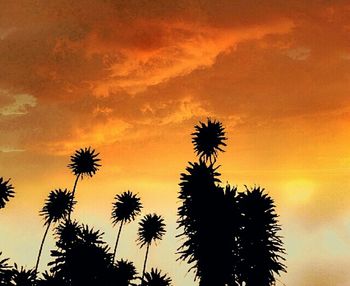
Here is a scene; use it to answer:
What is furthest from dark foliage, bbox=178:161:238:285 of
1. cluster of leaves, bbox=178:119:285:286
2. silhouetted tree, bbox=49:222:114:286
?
silhouetted tree, bbox=49:222:114:286

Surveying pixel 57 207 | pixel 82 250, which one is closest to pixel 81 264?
pixel 82 250

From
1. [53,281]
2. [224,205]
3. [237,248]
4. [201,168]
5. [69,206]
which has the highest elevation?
[69,206]

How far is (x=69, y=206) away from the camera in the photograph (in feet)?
228

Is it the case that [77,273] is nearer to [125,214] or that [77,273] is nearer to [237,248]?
[237,248]

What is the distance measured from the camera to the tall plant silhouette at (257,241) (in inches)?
1503

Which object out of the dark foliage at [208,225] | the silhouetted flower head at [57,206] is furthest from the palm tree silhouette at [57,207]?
the dark foliage at [208,225]

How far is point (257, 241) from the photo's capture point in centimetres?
3934

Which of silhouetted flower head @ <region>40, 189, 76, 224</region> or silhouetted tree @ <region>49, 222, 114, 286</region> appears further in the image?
silhouetted flower head @ <region>40, 189, 76, 224</region>

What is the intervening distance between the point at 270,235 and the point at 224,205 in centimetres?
580

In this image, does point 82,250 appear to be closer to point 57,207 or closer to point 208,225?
point 208,225

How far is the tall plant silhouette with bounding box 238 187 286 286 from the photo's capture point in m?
38.2

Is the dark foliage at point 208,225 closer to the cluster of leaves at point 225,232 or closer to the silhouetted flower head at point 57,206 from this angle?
the cluster of leaves at point 225,232

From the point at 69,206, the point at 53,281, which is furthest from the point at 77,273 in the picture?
the point at 69,206

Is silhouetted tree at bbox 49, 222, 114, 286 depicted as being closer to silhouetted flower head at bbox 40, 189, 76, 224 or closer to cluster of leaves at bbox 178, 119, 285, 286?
cluster of leaves at bbox 178, 119, 285, 286
